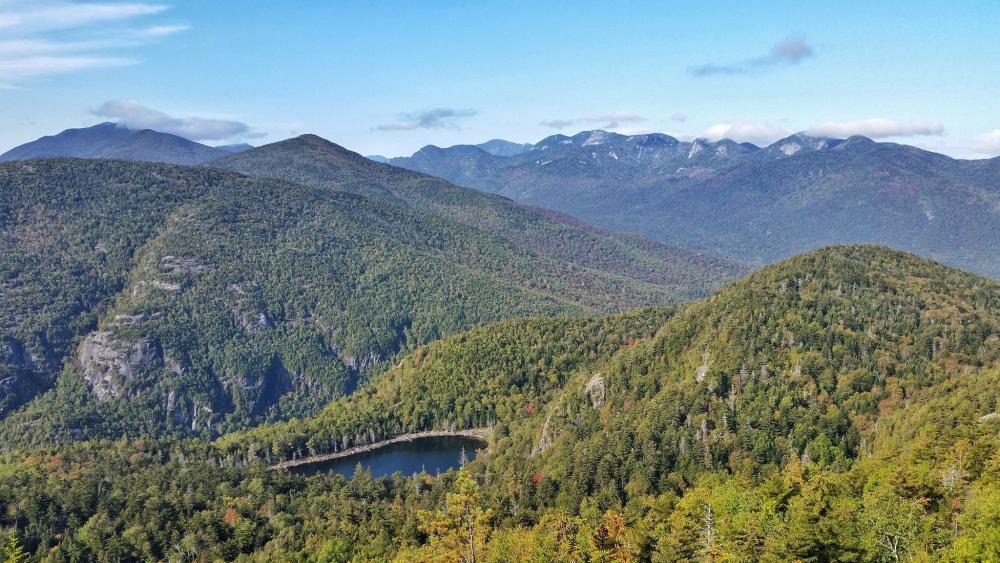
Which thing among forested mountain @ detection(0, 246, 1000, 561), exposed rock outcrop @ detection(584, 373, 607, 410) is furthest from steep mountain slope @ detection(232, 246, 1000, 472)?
forested mountain @ detection(0, 246, 1000, 561)

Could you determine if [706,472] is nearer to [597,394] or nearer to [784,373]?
[784,373]

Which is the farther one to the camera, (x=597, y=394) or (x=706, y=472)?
(x=597, y=394)

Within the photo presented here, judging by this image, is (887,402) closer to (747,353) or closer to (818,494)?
(747,353)

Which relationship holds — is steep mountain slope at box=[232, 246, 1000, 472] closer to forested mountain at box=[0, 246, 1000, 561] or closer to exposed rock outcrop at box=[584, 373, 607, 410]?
exposed rock outcrop at box=[584, 373, 607, 410]

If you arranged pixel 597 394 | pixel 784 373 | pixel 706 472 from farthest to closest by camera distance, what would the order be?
pixel 597 394 < pixel 784 373 < pixel 706 472

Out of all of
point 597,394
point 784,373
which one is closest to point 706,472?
point 784,373

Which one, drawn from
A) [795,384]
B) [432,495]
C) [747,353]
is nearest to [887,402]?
[795,384]

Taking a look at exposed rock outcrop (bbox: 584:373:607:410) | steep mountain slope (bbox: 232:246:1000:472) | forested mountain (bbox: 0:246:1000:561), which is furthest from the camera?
exposed rock outcrop (bbox: 584:373:607:410)

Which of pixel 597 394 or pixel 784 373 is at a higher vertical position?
pixel 784 373

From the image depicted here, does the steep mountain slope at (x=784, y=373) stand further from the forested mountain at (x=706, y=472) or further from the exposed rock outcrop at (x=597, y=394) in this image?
the forested mountain at (x=706, y=472)
